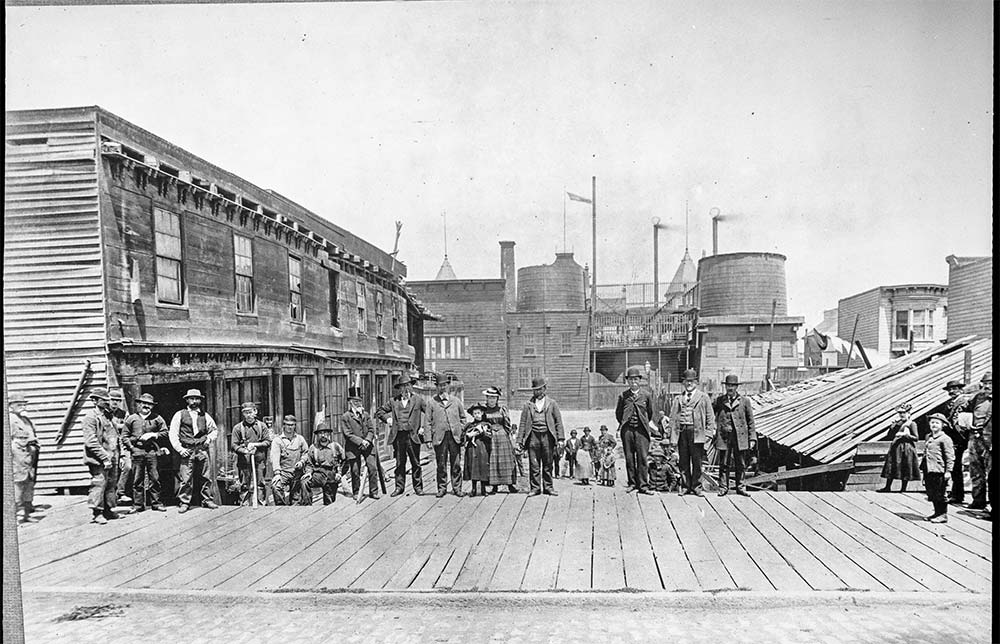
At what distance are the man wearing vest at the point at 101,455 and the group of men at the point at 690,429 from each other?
13.4 feet

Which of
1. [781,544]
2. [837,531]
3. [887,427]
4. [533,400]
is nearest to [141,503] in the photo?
[533,400]

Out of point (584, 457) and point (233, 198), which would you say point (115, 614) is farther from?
point (584, 457)

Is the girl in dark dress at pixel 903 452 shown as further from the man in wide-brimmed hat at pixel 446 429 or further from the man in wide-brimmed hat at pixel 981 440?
the man in wide-brimmed hat at pixel 446 429

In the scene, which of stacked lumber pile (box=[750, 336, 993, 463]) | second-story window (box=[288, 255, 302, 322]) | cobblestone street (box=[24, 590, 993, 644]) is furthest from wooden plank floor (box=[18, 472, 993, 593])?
second-story window (box=[288, 255, 302, 322])

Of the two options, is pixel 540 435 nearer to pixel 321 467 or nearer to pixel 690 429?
pixel 690 429

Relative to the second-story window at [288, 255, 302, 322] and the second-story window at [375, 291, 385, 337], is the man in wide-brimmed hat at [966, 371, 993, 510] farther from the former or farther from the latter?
the second-story window at [288, 255, 302, 322]

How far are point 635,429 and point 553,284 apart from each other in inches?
59.3

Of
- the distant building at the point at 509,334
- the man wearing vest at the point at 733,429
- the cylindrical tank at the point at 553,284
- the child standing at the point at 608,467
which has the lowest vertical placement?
the child standing at the point at 608,467

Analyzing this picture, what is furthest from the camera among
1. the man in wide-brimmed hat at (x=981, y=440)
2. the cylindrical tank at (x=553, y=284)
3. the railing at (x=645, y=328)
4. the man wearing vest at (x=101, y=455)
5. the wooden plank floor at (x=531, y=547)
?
the railing at (x=645, y=328)

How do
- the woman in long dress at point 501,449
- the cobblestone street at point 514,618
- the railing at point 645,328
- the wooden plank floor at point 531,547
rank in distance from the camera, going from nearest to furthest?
the cobblestone street at point 514,618
the wooden plank floor at point 531,547
the woman in long dress at point 501,449
the railing at point 645,328

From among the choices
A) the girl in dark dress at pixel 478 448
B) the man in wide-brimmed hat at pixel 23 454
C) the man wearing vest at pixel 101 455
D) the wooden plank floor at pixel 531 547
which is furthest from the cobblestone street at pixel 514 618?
the girl in dark dress at pixel 478 448

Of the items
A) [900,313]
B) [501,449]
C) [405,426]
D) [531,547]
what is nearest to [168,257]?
[405,426]

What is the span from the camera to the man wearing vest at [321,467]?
4.89m

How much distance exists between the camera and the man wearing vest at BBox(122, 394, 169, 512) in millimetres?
4395
